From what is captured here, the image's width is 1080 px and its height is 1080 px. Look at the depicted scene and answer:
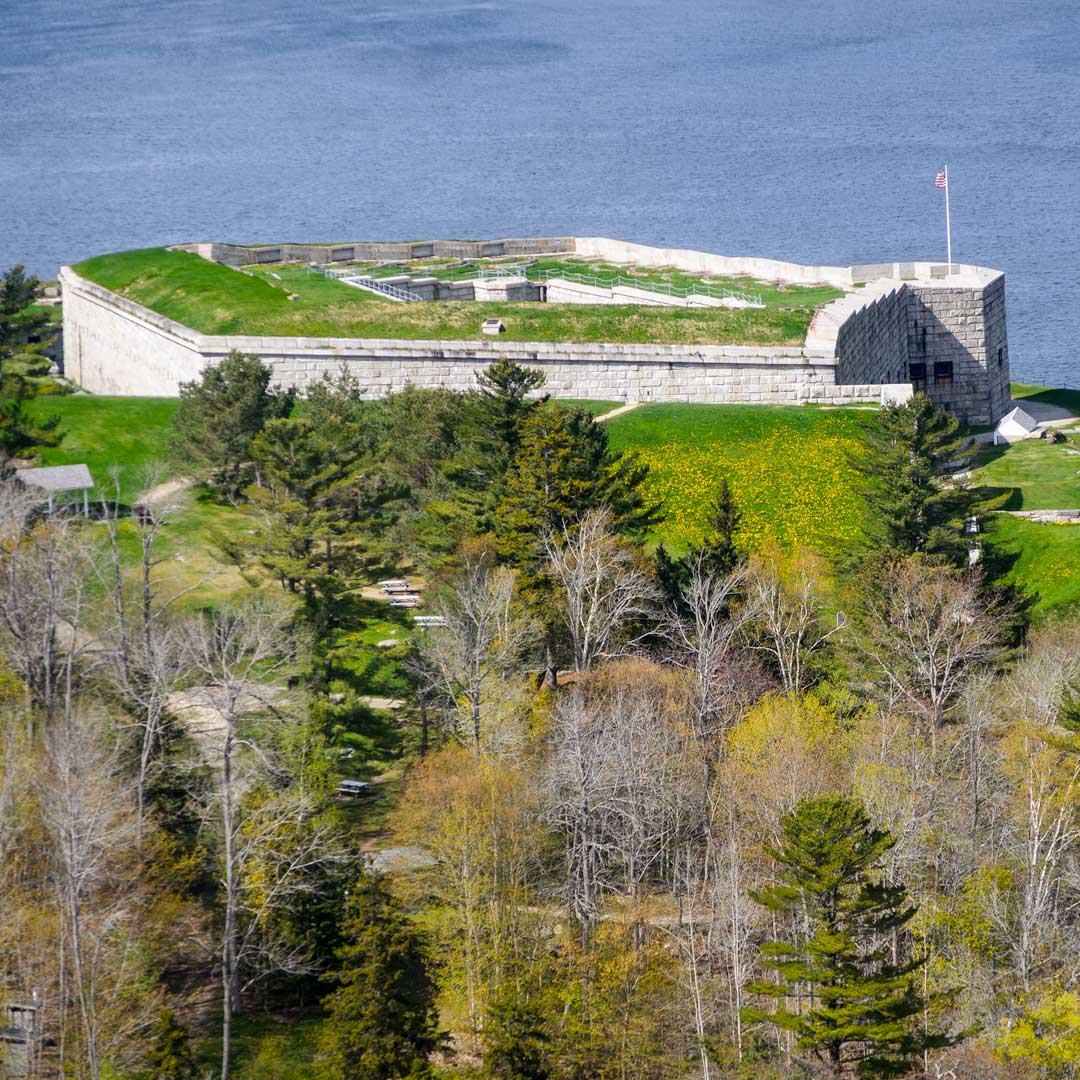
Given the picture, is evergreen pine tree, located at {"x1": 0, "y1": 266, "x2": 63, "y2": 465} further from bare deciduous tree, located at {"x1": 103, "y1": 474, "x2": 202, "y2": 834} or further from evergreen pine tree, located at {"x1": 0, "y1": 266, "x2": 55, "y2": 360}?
bare deciduous tree, located at {"x1": 103, "y1": 474, "x2": 202, "y2": 834}

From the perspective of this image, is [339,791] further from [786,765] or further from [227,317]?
[227,317]

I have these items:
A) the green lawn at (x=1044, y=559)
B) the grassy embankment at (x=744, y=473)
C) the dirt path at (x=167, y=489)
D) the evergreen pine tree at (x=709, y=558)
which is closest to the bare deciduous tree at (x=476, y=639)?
the evergreen pine tree at (x=709, y=558)

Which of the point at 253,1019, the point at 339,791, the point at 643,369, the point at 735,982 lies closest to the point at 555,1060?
the point at 735,982

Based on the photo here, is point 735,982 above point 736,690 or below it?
below

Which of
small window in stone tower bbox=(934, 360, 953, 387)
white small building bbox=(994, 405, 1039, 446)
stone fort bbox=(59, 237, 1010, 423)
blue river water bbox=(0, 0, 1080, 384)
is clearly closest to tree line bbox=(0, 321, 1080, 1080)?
stone fort bbox=(59, 237, 1010, 423)

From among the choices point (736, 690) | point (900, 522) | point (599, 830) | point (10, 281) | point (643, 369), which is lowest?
point (599, 830)

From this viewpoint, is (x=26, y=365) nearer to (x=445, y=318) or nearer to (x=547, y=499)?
(x=445, y=318)
